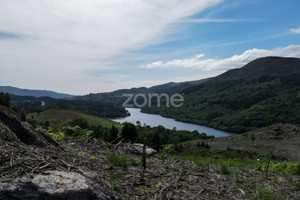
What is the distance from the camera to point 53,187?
405cm

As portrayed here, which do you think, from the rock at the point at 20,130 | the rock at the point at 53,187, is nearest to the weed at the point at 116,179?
→ the rock at the point at 53,187

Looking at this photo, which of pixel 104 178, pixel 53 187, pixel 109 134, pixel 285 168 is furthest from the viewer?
pixel 109 134

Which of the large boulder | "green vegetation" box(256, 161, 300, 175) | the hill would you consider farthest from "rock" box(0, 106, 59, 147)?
"green vegetation" box(256, 161, 300, 175)

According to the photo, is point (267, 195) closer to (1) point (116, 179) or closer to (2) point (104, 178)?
(1) point (116, 179)

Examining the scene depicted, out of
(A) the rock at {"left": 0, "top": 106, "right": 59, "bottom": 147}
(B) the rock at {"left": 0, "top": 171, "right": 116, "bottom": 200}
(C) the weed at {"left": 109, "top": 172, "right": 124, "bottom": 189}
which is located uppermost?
(A) the rock at {"left": 0, "top": 106, "right": 59, "bottom": 147}

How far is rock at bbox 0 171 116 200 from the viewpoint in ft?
12.6

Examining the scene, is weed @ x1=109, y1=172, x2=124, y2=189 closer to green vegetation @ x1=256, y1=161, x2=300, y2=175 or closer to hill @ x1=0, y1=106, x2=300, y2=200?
hill @ x1=0, y1=106, x2=300, y2=200

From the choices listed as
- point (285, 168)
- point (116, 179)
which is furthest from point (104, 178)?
point (285, 168)

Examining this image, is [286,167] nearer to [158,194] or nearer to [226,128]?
[158,194]

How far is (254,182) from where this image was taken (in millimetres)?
7223

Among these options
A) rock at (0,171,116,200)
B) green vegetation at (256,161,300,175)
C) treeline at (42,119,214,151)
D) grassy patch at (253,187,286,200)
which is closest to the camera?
rock at (0,171,116,200)

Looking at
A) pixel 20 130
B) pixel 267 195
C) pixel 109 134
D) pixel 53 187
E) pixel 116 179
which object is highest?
pixel 20 130

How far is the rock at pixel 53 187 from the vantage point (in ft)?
12.6

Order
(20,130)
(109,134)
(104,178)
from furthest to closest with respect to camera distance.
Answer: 1. (109,134)
2. (20,130)
3. (104,178)
